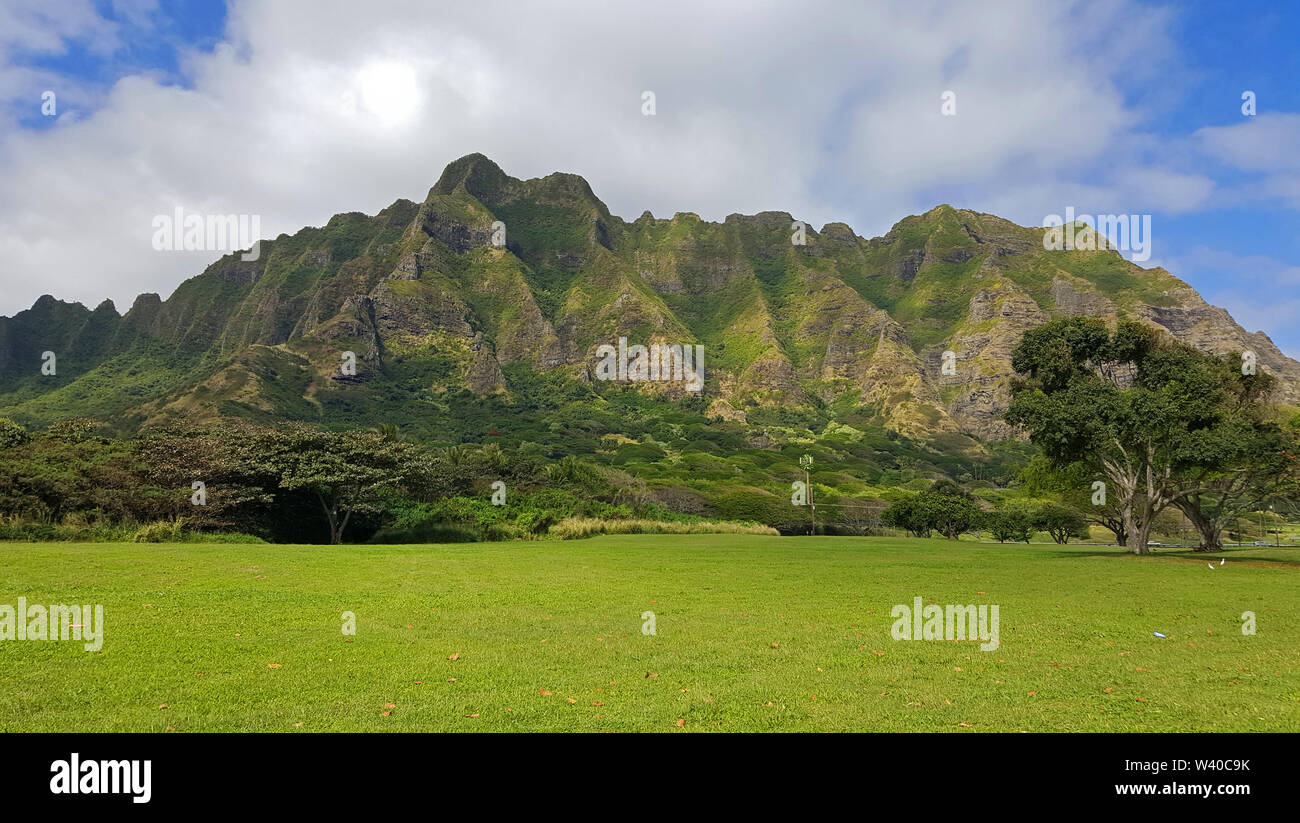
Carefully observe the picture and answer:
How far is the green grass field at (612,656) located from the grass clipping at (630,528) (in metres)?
23.7

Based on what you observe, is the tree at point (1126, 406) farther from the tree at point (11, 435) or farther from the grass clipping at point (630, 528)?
the tree at point (11, 435)

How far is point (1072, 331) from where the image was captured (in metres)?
35.7

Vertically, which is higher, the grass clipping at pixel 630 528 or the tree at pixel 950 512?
the grass clipping at pixel 630 528

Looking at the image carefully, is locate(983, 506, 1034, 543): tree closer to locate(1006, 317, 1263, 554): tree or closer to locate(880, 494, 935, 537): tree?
locate(880, 494, 935, 537): tree

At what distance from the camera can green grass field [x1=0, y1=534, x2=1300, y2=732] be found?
25.4 ft

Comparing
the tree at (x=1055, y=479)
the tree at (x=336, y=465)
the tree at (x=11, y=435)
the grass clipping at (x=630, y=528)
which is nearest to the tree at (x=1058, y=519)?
the tree at (x=1055, y=479)

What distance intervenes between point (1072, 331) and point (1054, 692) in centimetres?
3251

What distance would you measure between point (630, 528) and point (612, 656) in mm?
40456

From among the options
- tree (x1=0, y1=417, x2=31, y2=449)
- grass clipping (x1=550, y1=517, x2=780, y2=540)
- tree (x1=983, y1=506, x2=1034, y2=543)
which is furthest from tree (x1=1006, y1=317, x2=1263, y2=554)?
tree (x1=983, y1=506, x2=1034, y2=543)

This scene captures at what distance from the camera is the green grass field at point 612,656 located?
774 centimetres

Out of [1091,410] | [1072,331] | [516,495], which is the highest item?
[1072,331]
